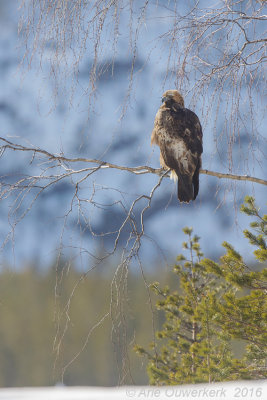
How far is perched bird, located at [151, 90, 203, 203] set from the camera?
451 cm

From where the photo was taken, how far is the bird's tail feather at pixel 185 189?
4453 mm

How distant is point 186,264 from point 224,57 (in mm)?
4724

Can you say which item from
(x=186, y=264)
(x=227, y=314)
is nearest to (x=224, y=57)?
(x=227, y=314)

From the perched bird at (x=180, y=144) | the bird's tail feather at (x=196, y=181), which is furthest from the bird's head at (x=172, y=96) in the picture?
the bird's tail feather at (x=196, y=181)

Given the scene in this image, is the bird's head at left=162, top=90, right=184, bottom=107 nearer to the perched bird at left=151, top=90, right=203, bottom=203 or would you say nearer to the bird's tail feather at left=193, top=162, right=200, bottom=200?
the perched bird at left=151, top=90, right=203, bottom=203

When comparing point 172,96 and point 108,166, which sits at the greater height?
point 172,96

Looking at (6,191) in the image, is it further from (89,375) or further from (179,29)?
(89,375)

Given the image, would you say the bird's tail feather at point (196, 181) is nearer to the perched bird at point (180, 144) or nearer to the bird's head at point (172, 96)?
the perched bird at point (180, 144)

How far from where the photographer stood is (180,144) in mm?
4652

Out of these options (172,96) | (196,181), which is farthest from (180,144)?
(172,96)

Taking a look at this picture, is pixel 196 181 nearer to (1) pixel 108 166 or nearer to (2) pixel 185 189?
(2) pixel 185 189

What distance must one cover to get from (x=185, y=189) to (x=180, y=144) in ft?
1.44

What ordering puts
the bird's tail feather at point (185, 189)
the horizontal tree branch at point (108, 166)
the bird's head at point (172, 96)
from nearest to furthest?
the horizontal tree branch at point (108, 166) < the bird's tail feather at point (185, 189) < the bird's head at point (172, 96)

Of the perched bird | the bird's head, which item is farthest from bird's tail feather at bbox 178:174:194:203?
the bird's head
